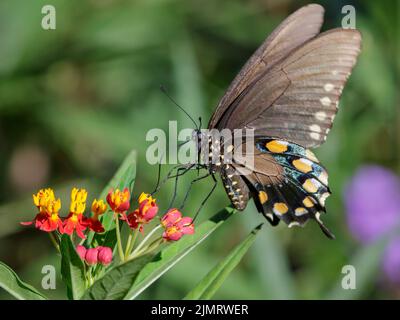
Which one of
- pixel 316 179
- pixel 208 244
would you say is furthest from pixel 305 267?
pixel 316 179

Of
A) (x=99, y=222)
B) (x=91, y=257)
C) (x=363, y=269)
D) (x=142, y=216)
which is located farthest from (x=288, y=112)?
(x=91, y=257)

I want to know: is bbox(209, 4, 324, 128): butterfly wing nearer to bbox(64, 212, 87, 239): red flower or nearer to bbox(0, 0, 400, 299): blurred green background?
bbox(64, 212, 87, 239): red flower

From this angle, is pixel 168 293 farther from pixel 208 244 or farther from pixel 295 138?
pixel 295 138

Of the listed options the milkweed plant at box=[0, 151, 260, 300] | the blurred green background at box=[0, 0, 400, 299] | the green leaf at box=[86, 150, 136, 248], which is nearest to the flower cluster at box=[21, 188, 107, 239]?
the milkweed plant at box=[0, 151, 260, 300]

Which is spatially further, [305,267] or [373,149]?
[373,149]

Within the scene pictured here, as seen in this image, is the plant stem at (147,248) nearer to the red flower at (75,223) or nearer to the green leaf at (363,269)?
the red flower at (75,223)

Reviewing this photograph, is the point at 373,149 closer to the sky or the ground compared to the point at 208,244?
closer to the sky
